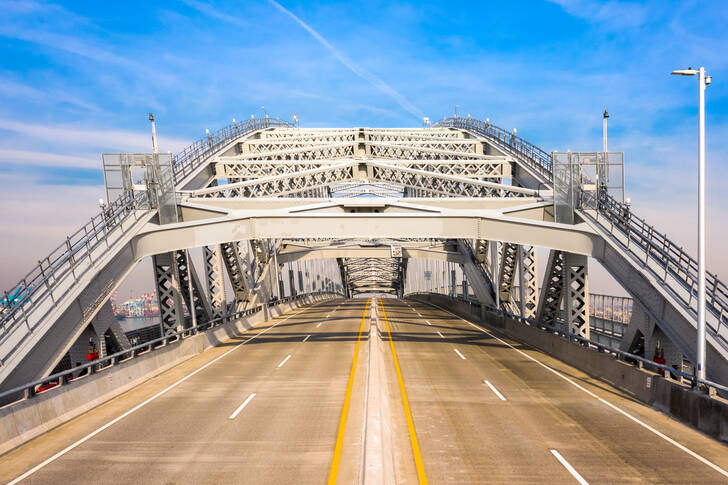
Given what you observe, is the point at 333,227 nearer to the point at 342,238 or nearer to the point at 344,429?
the point at 342,238

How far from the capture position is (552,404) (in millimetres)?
13492

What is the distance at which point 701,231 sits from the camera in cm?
1243

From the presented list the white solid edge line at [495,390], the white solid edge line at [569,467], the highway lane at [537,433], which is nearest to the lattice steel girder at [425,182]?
the highway lane at [537,433]

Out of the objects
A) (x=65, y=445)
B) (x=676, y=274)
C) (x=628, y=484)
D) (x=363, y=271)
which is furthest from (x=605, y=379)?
(x=363, y=271)

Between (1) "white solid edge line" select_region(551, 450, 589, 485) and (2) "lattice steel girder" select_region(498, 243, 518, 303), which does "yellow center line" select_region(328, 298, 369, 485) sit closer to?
(1) "white solid edge line" select_region(551, 450, 589, 485)

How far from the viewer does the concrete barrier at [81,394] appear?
10826 mm

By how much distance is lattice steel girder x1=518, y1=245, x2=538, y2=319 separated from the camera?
29609mm

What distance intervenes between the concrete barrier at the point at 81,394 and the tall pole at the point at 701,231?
15.2m

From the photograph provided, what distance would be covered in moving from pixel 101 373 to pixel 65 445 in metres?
4.35

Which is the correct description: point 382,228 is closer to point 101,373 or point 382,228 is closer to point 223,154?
point 101,373

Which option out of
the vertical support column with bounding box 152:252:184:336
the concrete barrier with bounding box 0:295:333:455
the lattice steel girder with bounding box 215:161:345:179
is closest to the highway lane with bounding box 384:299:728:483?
the concrete barrier with bounding box 0:295:333:455

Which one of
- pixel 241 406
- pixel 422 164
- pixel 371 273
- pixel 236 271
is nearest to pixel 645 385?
pixel 241 406

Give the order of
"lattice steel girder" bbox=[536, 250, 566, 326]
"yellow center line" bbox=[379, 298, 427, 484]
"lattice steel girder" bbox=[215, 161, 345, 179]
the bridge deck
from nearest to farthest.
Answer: "yellow center line" bbox=[379, 298, 427, 484]
the bridge deck
"lattice steel girder" bbox=[536, 250, 566, 326]
"lattice steel girder" bbox=[215, 161, 345, 179]

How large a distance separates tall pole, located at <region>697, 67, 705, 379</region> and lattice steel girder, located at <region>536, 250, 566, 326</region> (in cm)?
949
